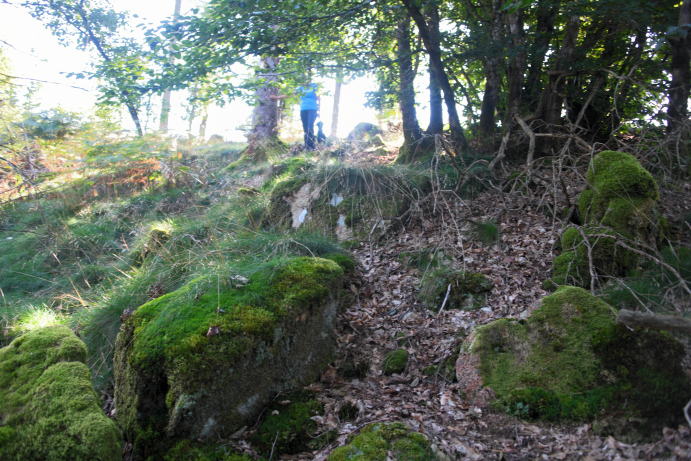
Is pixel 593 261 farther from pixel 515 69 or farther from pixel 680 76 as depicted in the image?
pixel 515 69

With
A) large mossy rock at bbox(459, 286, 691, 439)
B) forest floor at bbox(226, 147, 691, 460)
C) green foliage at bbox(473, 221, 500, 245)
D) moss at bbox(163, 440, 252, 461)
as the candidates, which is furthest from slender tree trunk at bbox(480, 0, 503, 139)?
moss at bbox(163, 440, 252, 461)

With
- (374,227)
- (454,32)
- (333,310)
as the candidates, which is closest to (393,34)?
(454,32)

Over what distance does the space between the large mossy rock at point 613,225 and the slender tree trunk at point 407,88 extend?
149 inches

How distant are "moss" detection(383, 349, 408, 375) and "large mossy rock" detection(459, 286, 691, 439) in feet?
2.06

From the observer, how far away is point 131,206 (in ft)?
28.5

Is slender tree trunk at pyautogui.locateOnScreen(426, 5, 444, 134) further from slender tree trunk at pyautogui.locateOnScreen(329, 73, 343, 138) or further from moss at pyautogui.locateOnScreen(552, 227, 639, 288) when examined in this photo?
slender tree trunk at pyautogui.locateOnScreen(329, 73, 343, 138)

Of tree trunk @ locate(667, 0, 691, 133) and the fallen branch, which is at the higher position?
tree trunk @ locate(667, 0, 691, 133)

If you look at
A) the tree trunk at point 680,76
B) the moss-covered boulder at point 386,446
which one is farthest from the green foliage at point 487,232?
the moss-covered boulder at point 386,446

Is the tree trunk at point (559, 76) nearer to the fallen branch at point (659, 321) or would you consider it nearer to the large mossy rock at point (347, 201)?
the large mossy rock at point (347, 201)

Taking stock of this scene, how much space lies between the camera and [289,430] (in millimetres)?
2895

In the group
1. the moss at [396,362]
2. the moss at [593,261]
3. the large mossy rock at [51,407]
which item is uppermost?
the moss at [593,261]

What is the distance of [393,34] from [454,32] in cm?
122

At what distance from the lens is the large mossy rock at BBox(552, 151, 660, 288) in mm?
→ 3877

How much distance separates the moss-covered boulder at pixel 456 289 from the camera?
4324 millimetres
